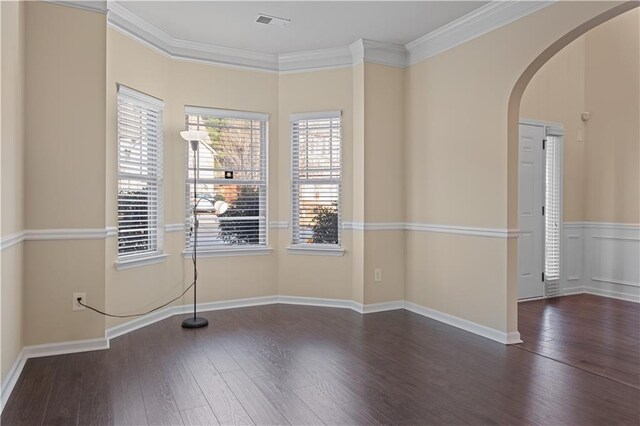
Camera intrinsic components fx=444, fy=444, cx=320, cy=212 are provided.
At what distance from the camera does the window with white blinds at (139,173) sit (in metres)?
4.07

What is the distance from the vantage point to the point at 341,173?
200 inches

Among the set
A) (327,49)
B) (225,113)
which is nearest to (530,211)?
(327,49)

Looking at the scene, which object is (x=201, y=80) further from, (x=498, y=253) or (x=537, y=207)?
(x=537, y=207)

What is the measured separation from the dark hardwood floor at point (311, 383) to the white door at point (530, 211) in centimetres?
188

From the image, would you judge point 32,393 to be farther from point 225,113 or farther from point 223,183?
point 225,113

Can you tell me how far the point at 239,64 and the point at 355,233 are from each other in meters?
2.32

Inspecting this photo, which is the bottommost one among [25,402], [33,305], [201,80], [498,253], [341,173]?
[25,402]

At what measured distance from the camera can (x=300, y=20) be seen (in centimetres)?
416

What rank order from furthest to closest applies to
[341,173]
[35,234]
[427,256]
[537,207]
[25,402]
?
[537,207], [341,173], [427,256], [35,234], [25,402]

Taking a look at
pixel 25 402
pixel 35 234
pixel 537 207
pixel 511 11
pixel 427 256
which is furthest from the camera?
pixel 537 207

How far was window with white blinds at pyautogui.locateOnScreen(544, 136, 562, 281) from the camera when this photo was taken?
18.6 ft

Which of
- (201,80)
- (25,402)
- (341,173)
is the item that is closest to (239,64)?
(201,80)

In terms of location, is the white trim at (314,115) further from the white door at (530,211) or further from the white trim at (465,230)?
the white door at (530,211)

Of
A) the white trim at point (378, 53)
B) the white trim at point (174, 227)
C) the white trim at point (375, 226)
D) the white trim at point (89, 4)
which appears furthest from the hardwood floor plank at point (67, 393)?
the white trim at point (378, 53)
